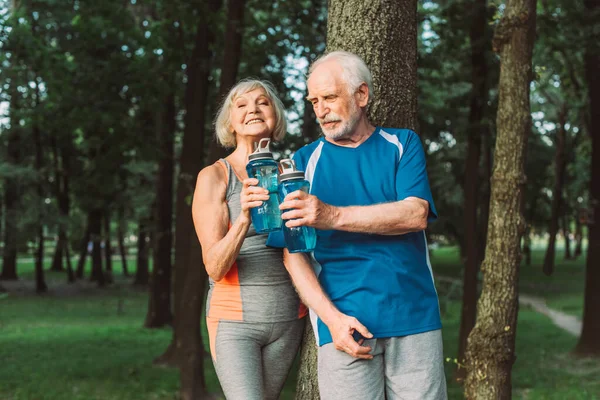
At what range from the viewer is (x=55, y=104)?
1588 centimetres

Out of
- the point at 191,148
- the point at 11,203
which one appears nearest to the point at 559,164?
the point at 11,203

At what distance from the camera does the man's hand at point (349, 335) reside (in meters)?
2.70

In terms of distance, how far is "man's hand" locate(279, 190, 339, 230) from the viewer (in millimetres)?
2604

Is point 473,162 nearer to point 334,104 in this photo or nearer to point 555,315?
point 334,104

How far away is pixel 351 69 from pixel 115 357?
1250 cm

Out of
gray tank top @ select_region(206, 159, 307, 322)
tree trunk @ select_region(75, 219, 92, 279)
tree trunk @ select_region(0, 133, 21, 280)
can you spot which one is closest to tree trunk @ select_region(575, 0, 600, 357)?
gray tank top @ select_region(206, 159, 307, 322)

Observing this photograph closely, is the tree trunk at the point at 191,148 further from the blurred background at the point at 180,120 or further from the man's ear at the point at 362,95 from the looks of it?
the man's ear at the point at 362,95

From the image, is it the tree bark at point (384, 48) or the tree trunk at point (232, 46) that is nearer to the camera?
the tree bark at point (384, 48)

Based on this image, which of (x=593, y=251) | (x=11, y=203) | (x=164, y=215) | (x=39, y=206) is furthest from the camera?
(x=11, y=203)

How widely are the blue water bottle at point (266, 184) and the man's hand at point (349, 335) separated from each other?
41cm

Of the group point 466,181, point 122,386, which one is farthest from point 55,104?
point 466,181

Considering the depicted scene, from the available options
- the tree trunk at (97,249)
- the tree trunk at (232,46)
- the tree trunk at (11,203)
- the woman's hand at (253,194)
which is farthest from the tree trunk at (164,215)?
the woman's hand at (253,194)

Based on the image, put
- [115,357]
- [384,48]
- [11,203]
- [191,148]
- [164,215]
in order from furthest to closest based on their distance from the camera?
[11,203]
[164,215]
[115,357]
[191,148]
[384,48]

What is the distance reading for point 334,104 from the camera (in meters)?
2.90
